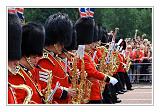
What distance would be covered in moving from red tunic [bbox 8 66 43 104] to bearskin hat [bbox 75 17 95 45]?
6.61 ft

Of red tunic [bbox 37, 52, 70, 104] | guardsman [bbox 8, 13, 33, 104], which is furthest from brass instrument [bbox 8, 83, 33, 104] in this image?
red tunic [bbox 37, 52, 70, 104]

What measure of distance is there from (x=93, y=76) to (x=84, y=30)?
60cm

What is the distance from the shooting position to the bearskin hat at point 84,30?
545 cm

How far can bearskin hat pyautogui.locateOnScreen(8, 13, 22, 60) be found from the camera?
3368mm

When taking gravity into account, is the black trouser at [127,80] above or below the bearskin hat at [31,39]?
below

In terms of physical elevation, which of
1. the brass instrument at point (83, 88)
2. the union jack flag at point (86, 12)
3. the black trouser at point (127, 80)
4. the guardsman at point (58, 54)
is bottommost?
the black trouser at point (127, 80)

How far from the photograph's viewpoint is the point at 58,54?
411 cm

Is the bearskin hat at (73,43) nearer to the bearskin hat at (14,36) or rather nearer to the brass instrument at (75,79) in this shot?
the brass instrument at (75,79)

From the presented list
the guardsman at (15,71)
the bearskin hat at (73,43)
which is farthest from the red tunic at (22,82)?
the bearskin hat at (73,43)
